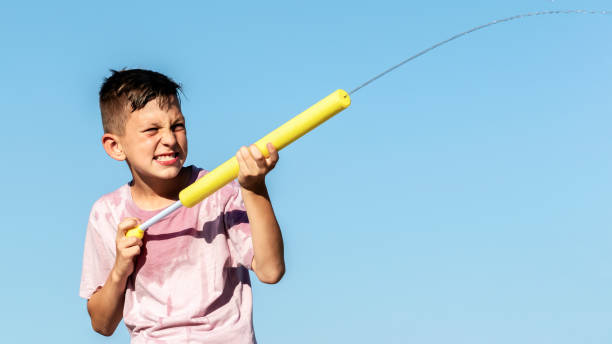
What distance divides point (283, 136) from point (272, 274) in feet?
2.92

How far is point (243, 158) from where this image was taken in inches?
152

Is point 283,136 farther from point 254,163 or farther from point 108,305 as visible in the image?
point 108,305

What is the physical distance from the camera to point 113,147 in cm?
492

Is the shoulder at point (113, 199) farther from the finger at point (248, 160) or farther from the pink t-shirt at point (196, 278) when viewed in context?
the finger at point (248, 160)

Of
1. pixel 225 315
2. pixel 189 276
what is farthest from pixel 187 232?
pixel 225 315

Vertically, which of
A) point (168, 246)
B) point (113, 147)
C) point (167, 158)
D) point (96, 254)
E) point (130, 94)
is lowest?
point (168, 246)

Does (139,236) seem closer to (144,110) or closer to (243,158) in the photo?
(144,110)

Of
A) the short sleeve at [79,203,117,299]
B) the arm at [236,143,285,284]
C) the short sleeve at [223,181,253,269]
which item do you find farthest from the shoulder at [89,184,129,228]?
the arm at [236,143,285,284]

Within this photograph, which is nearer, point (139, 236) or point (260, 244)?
point (260, 244)

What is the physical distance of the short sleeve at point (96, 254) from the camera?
16.1 feet

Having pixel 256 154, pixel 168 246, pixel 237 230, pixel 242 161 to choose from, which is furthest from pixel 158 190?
pixel 256 154

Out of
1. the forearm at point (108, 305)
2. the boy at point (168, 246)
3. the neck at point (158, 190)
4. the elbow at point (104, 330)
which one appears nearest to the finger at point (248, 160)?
the boy at point (168, 246)

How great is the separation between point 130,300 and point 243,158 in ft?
4.62

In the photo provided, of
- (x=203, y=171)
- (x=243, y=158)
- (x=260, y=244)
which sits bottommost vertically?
(x=260, y=244)
